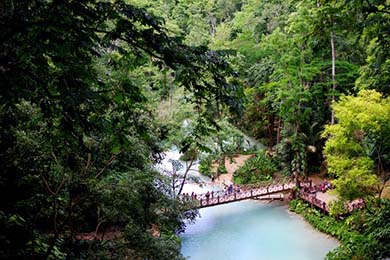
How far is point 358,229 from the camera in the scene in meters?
12.6

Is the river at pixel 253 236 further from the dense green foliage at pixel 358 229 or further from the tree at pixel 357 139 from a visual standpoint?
the tree at pixel 357 139

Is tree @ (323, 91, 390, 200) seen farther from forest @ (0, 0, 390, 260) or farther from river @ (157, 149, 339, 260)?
river @ (157, 149, 339, 260)

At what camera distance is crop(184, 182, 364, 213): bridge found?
1454 cm

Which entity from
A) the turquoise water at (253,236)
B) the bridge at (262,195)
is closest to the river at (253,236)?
the turquoise water at (253,236)

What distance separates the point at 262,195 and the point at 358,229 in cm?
412

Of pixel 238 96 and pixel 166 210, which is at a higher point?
pixel 166 210

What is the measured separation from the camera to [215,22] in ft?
119

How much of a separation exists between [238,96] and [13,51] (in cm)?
126

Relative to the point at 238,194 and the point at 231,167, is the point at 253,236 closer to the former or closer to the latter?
the point at 238,194

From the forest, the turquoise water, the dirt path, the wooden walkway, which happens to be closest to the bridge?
the wooden walkway

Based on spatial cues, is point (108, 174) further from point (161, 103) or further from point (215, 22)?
point (215, 22)

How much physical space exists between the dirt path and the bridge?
312 centimetres

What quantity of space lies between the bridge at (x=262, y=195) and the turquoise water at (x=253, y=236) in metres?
0.69

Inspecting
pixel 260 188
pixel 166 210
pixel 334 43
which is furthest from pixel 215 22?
pixel 166 210
